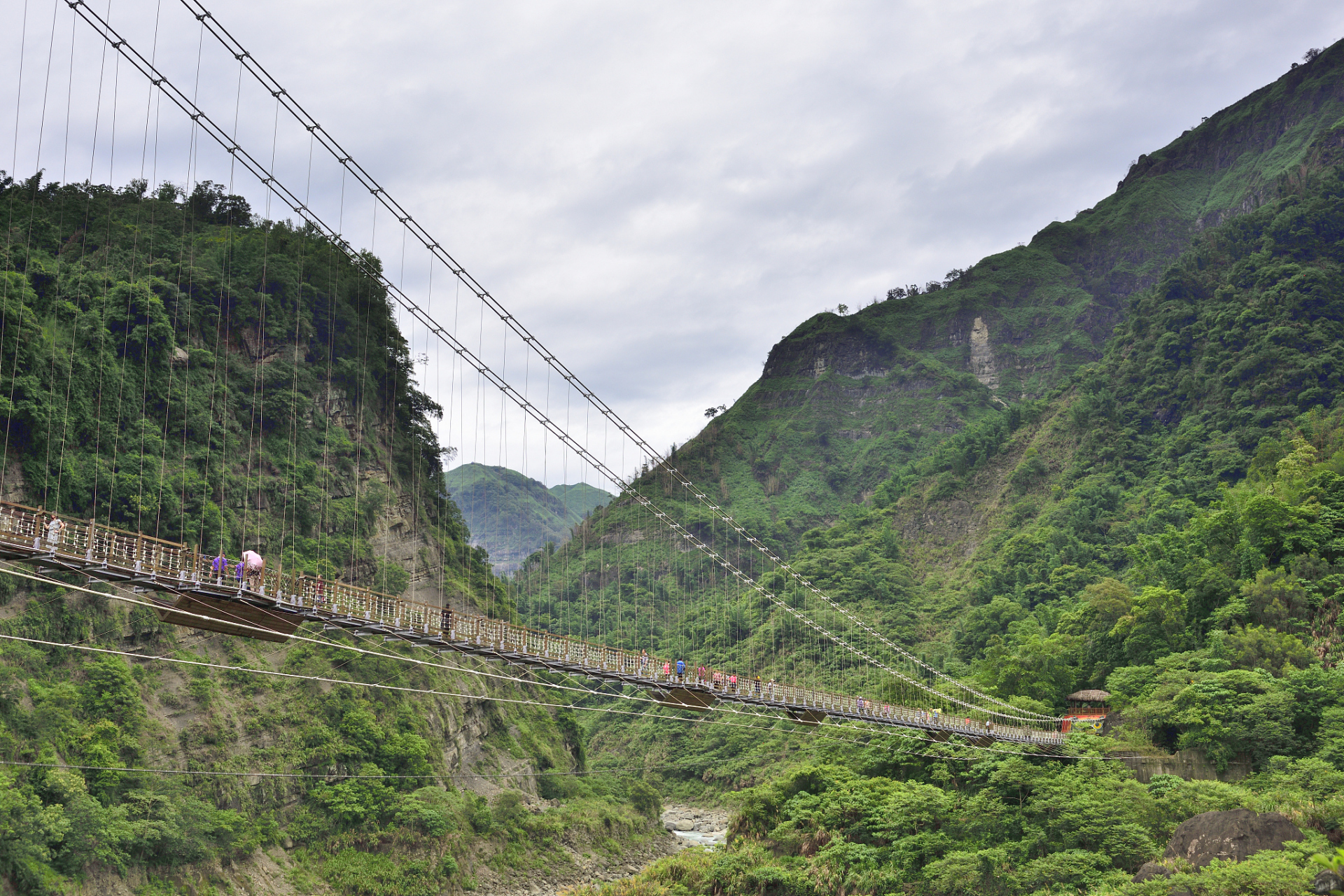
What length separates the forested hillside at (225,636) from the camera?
27.8 metres

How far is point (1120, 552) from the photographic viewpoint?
56656mm

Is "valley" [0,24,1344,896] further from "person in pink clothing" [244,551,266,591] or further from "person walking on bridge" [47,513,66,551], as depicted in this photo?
"person in pink clothing" [244,551,266,591]

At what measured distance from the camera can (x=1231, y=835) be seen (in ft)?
69.3

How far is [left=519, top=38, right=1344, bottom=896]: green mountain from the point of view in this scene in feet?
89.2

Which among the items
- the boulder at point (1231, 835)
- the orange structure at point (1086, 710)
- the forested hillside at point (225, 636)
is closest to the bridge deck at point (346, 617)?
the orange structure at point (1086, 710)

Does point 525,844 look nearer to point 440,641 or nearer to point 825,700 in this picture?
point 825,700

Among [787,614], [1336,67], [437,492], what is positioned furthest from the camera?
[1336,67]

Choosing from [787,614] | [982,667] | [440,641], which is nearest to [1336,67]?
[787,614]

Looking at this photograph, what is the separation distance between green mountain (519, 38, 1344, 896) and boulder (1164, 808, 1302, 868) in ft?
2.75

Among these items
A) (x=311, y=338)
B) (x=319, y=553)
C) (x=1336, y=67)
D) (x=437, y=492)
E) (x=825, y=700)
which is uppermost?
(x=1336, y=67)

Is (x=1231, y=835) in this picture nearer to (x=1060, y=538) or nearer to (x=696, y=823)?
(x=696, y=823)

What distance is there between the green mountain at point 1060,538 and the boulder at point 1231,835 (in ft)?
2.75

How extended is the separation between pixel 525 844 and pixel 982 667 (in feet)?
67.7

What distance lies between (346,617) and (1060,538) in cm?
5054
